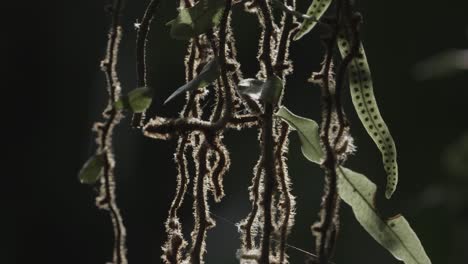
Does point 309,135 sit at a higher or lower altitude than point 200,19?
lower

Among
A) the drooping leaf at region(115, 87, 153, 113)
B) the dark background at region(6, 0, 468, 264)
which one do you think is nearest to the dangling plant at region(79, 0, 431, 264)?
the drooping leaf at region(115, 87, 153, 113)

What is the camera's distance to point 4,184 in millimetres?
4492

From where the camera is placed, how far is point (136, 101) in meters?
0.70

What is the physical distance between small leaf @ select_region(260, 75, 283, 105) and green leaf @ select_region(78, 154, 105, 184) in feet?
→ 0.47

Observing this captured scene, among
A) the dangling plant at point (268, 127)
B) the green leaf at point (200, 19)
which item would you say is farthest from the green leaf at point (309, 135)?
the green leaf at point (200, 19)

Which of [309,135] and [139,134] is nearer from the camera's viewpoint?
[309,135]

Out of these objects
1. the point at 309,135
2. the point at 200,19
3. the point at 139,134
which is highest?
the point at 200,19

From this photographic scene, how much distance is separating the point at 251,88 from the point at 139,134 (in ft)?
10.3

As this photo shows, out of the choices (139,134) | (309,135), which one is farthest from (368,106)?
(139,134)

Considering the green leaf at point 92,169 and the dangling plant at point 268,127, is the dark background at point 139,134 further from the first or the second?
the green leaf at point 92,169

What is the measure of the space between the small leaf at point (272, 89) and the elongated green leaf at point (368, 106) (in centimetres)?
10

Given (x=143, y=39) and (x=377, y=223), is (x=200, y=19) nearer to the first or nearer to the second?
(x=143, y=39)

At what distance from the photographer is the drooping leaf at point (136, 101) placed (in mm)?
699

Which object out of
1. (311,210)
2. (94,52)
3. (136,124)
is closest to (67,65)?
(94,52)
